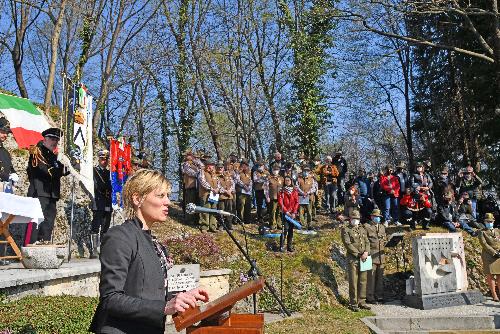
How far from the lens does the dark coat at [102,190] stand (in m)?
10.7

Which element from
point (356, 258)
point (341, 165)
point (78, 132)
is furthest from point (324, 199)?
point (78, 132)

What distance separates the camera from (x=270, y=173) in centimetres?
1528

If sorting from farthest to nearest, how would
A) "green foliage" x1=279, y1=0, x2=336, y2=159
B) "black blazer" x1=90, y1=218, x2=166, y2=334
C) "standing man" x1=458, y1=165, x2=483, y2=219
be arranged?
"green foliage" x1=279, y1=0, x2=336, y2=159 → "standing man" x1=458, y1=165, x2=483, y2=219 → "black blazer" x1=90, y1=218, x2=166, y2=334

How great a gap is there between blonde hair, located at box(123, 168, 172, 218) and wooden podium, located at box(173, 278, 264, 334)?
595 mm

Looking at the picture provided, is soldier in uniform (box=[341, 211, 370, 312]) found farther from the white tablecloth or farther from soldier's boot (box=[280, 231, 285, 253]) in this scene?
the white tablecloth

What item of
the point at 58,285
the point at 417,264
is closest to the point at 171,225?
the point at 417,264

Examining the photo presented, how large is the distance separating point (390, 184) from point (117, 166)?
8.48 m

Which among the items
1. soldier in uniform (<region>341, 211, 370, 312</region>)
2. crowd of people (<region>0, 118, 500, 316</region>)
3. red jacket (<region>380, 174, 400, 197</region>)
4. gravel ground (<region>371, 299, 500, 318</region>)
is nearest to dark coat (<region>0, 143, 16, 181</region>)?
crowd of people (<region>0, 118, 500, 316</region>)

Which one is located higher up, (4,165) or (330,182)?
(330,182)

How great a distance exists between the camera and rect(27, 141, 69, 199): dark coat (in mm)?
8500

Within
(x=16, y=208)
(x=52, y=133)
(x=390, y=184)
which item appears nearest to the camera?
(x=16, y=208)

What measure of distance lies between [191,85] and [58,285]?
15.1 meters

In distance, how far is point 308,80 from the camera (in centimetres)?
2042

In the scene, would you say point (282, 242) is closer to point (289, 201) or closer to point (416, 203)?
point (289, 201)
